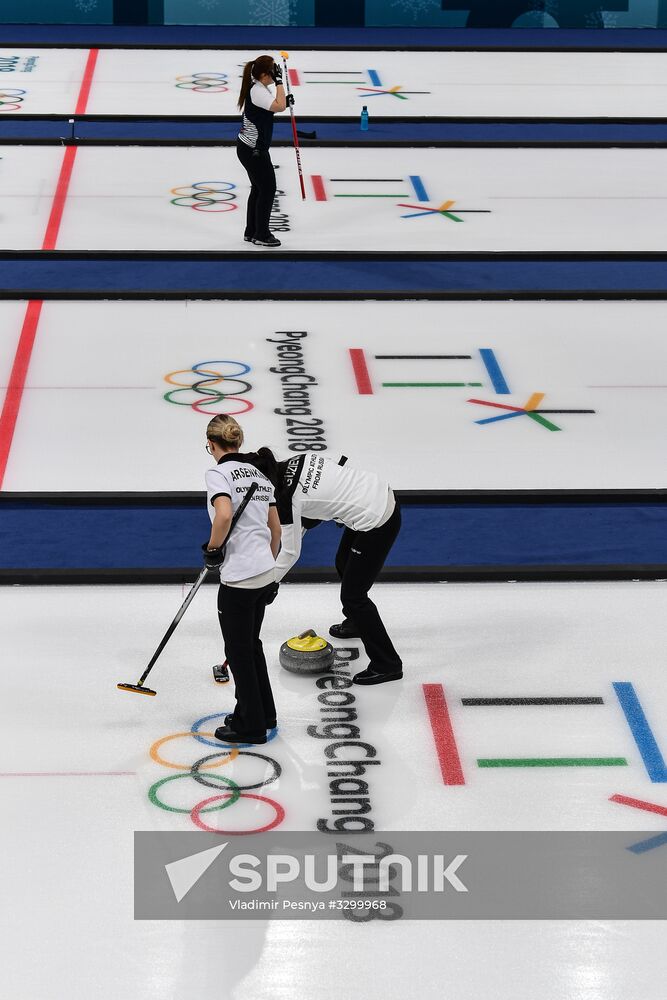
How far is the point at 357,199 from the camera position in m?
14.5

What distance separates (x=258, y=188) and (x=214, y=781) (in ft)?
25.4

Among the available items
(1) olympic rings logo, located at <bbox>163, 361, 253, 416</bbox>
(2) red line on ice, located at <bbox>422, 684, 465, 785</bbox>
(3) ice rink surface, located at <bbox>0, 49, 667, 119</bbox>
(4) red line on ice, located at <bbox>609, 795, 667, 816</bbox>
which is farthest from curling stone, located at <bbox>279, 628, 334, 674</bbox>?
(3) ice rink surface, located at <bbox>0, 49, 667, 119</bbox>

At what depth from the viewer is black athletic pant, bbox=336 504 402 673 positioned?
20.1ft

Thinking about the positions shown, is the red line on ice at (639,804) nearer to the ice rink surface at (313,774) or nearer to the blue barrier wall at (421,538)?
the ice rink surface at (313,774)

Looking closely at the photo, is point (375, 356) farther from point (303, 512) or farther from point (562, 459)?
point (303, 512)

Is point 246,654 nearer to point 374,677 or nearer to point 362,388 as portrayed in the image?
point 374,677

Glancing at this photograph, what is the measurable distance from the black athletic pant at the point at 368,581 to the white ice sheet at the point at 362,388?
2.32 m

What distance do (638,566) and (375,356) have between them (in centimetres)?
346

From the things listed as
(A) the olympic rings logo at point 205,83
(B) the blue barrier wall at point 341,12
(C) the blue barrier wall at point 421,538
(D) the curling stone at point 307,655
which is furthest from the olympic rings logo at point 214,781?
(B) the blue barrier wall at point 341,12

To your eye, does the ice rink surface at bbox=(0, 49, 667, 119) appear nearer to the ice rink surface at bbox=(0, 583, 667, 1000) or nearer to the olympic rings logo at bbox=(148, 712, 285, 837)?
the ice rink surface at bbox=(0, 583, 667, 1000)

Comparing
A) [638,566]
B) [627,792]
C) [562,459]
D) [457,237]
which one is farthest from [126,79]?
[627,792]

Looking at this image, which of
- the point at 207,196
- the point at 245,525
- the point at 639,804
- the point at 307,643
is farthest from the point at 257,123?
the point at 639,804

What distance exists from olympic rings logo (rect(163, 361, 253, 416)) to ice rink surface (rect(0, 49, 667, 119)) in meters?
8.56

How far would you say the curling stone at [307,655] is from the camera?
633 centimetres
